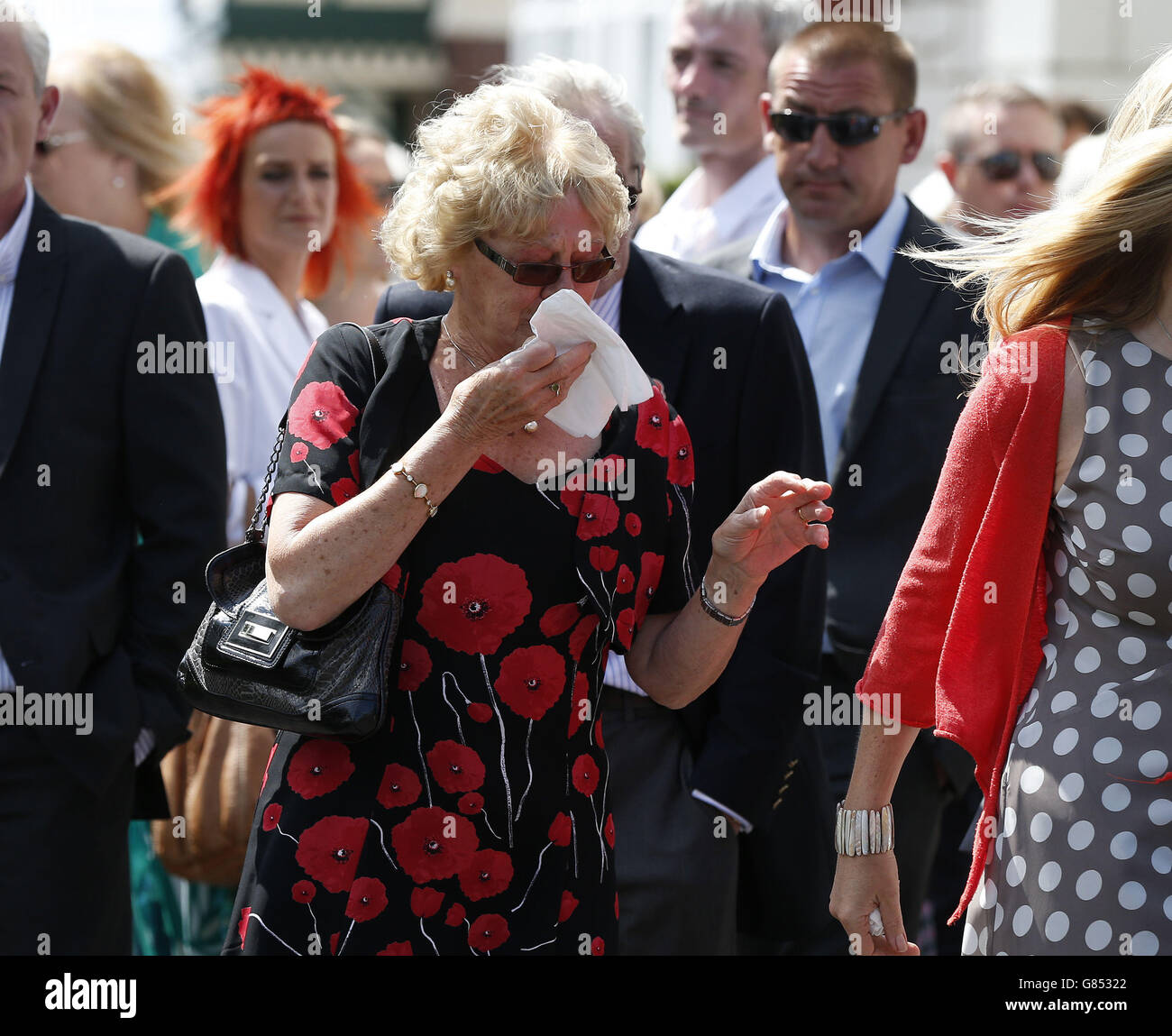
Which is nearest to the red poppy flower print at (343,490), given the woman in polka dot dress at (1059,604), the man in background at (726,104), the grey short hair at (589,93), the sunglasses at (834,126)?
the woman in polka dot dress at (1059,604)

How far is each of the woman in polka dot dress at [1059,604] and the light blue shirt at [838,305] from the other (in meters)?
1.68

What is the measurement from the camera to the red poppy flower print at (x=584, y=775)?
8.95 feet

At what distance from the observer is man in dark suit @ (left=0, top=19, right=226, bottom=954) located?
11.7 ft

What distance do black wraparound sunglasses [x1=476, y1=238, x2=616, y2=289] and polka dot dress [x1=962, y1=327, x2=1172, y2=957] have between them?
773 millimetres

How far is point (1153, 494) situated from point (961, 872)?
3360 millimetres

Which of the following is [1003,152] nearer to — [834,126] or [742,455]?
[834,126]

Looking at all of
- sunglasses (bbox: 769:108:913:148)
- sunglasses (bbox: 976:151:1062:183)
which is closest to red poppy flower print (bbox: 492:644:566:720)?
sunglasses (bbox: 769:108:913:148)

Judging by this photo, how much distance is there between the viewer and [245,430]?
5.10 meters

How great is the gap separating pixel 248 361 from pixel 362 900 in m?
2.92

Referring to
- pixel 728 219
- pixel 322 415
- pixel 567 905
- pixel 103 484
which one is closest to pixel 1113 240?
pixel 322 415

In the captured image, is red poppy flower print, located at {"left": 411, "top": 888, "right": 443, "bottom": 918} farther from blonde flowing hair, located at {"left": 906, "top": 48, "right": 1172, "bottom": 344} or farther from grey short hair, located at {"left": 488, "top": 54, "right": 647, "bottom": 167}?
grey short hair, located at {"left": 488, "top": 54, "right": 647, "bottom": 167}

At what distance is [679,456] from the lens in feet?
9.54
